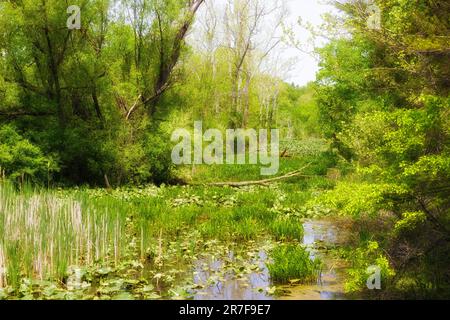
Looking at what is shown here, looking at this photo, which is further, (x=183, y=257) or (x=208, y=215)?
(x=208, y=215)

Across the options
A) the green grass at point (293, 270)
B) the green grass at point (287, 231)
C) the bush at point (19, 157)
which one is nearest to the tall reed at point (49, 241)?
the green grass at point (293, 270)

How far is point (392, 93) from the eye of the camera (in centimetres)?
884

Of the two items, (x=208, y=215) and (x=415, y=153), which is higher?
(x=415, y=153)

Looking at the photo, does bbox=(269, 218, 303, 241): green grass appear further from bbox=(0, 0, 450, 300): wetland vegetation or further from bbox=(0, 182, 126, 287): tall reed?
bbox=(0, 182, 126, 287): tall reed

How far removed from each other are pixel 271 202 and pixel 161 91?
24.5 ft

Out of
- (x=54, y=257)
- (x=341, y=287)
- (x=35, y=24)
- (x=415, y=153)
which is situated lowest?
(x=341, y=287)

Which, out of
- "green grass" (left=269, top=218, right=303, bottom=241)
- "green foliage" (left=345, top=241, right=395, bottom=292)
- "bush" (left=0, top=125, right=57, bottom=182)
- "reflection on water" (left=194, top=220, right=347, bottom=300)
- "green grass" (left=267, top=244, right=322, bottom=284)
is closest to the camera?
"green foliage" (left=345, top=241, right=395, bottom=292)

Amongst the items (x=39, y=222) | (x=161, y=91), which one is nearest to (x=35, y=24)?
(x=161, y=91)

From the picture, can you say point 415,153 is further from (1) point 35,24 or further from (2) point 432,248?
(1) point 35,24

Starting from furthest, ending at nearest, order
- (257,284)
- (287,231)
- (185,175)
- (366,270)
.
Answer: (185,175), (287,231), (257,284), (366,270)

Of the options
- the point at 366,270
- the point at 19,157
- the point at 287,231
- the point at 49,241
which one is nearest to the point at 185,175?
the point at 19,157

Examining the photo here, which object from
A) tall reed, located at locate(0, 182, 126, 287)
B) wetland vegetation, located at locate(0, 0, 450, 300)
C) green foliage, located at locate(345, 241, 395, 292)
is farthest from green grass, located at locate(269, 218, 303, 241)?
tall reed, located at locate(0, 182, 126, 287)

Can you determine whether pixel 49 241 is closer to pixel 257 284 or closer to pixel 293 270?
pixel 257 284

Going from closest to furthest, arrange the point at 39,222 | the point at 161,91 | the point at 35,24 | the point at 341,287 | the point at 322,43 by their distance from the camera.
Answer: the point at 341,287
the point at 39,222
the point at 35,24
the point at 161,91
the point at 322,43
